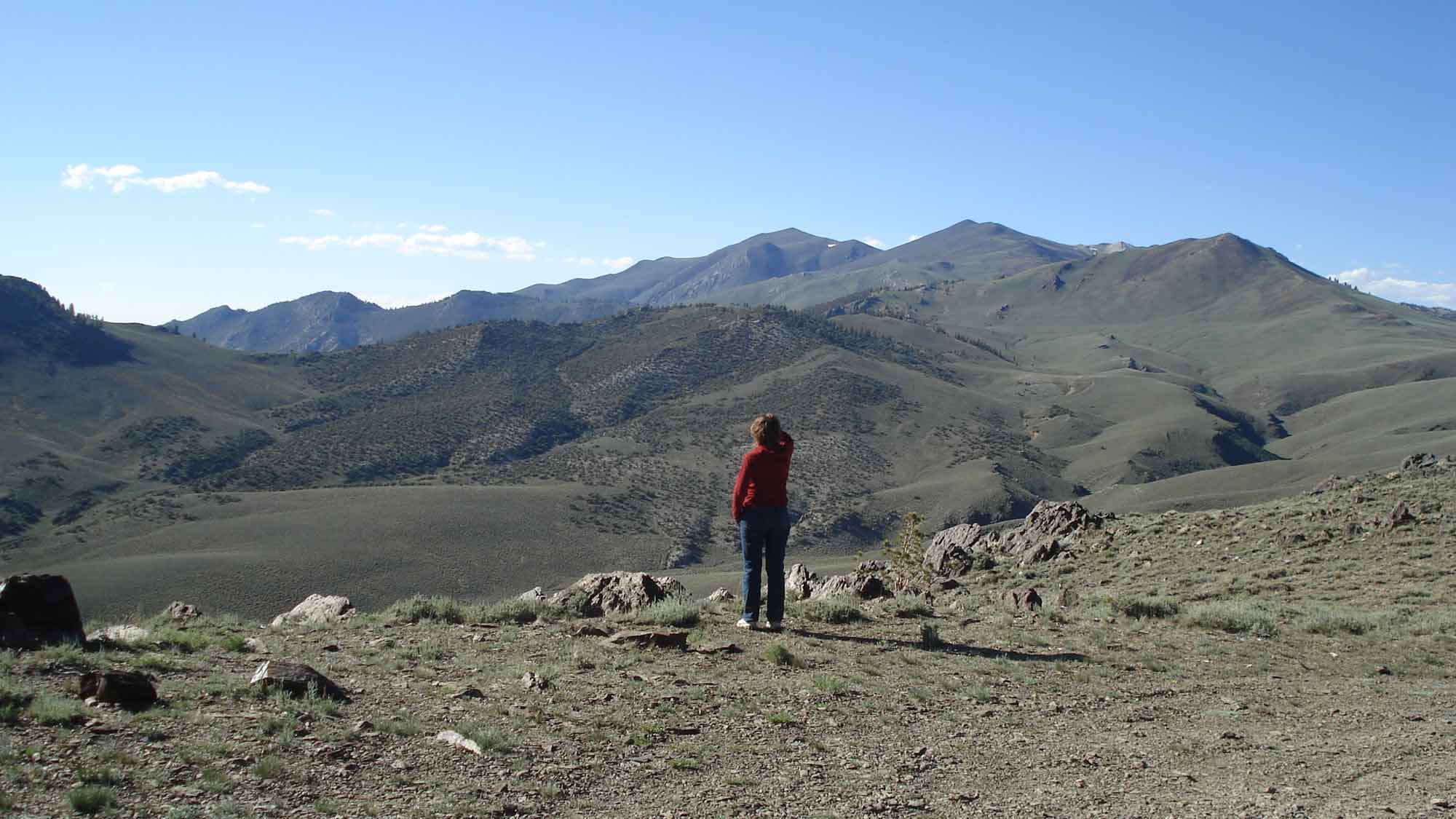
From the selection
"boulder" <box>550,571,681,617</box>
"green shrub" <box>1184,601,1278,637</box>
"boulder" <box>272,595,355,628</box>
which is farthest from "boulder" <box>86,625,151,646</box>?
"green shrub" <box>1184,601,1278,637</box>

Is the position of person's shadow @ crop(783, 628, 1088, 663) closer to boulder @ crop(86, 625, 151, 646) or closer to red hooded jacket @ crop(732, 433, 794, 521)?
red hooded jacket @ crop(732, 433, 794, 521)

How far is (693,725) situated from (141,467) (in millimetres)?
90101

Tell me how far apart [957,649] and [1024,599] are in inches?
126

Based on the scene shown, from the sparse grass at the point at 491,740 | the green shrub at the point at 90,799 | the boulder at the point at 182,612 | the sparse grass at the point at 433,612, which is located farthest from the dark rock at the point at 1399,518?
the green shrub at the point at 90,799

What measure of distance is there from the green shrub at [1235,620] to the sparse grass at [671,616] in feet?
19.5

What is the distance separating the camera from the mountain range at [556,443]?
2315 inches

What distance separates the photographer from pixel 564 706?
24.1 feet

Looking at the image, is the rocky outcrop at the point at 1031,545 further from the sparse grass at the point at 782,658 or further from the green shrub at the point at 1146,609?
the sparse grass at the point at 782,658

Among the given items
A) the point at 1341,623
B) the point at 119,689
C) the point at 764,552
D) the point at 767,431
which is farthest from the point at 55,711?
the point at 1341,623

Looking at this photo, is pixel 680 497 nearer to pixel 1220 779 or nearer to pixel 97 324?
pixel 1220 779

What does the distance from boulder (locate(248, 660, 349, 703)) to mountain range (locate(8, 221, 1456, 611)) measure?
136 feet

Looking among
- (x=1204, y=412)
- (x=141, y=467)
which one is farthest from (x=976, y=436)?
(x=141, y=467)

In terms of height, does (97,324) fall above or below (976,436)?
above

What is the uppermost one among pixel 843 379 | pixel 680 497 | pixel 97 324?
pixel 97 324
